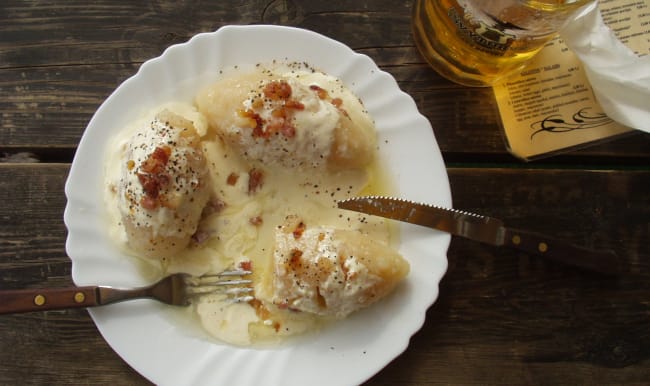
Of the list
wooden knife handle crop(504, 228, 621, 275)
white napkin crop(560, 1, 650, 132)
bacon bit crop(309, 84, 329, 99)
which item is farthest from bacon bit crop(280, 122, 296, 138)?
white napkin crop(560, 1, 650, 132)

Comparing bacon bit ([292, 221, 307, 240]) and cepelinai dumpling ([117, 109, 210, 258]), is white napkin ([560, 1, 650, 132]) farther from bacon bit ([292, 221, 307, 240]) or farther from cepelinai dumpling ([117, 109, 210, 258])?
cepelinai dumpling ([117, 109, 210, 258])

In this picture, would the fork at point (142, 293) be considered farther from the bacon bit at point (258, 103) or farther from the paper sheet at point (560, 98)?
the paper sheet at point (560, 98)

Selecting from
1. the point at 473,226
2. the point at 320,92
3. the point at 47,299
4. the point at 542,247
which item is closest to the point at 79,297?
the point at 47,299

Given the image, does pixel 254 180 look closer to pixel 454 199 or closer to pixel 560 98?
pixel 454 199

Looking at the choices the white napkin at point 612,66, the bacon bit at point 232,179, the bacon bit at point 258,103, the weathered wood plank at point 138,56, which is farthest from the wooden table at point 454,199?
the bacon bit at point 232,179

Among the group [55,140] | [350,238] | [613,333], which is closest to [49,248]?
[55,140]

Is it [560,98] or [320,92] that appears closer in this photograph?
[320,92]

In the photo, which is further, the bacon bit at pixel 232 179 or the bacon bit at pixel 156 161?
the bacon bit at pixel 232 179
